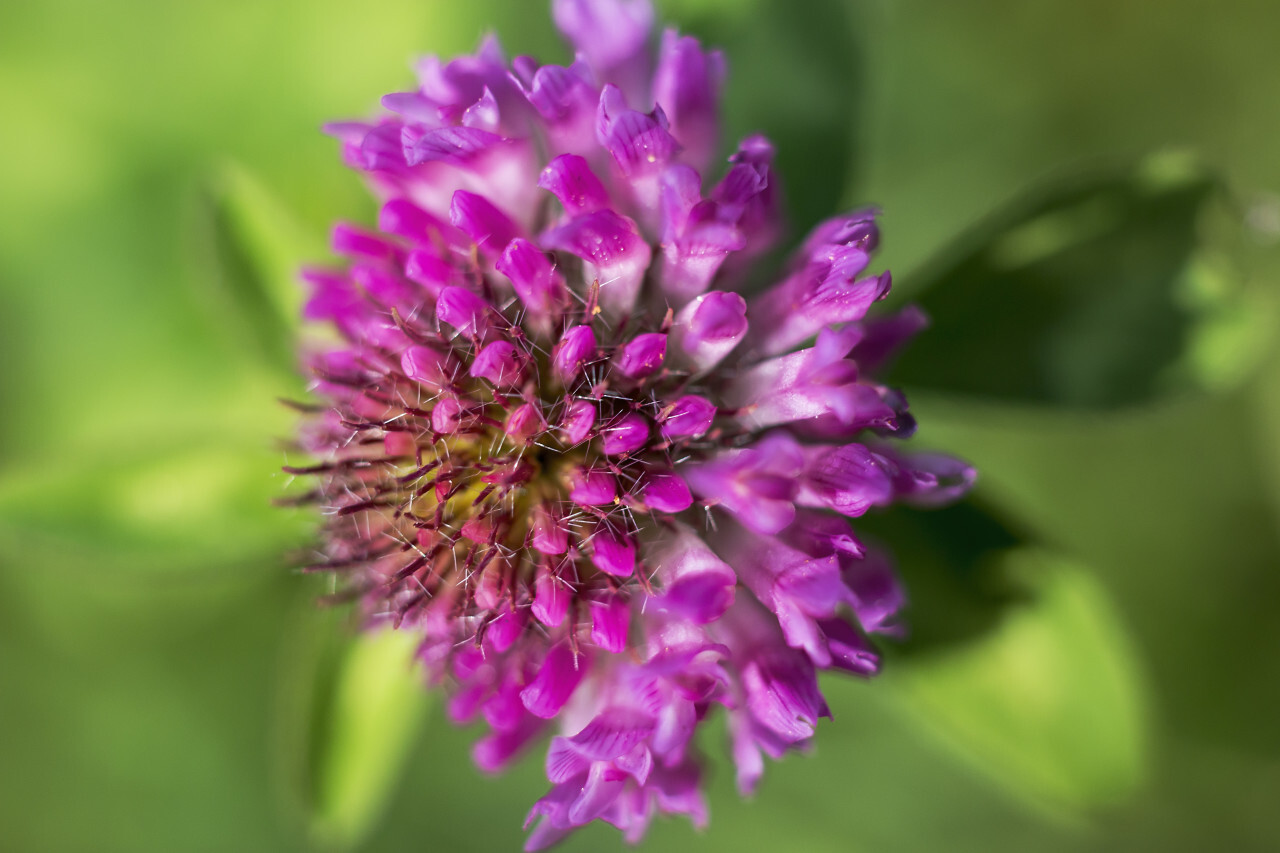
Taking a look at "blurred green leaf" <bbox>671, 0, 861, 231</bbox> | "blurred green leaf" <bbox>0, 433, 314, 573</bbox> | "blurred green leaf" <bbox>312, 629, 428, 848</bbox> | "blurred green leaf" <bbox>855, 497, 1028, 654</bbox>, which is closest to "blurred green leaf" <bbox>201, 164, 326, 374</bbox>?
"blurred green leaf" <bbox>0, 433, 314, 573</bbox>

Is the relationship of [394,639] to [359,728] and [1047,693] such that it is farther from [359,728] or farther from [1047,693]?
[1047,693]

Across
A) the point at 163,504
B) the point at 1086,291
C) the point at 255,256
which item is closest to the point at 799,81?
the point at 1086,291

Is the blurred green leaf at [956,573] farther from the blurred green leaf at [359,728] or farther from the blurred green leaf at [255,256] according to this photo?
the blurred green leaf at [255,256]

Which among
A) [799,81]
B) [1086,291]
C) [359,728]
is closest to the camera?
[1086,291]

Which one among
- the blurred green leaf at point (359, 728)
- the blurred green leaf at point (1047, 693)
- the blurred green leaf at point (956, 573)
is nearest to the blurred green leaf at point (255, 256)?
the blurred green leaf at point (359, 728)

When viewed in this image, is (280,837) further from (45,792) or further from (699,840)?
(699,840)

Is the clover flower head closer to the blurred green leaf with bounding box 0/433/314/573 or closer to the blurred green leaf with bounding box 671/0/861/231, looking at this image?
the blurred green leaf with bounding box 671/0/861/231

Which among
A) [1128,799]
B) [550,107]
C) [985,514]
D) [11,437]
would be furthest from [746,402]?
[11,437]
